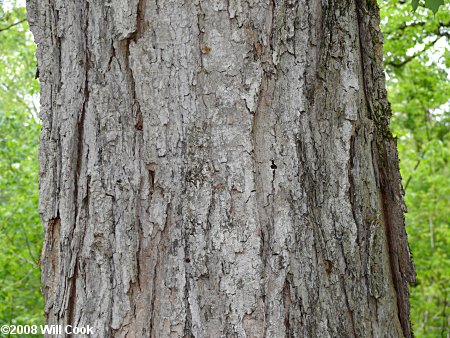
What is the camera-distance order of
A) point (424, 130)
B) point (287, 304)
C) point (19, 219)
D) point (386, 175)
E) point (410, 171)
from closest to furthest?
1. point (287, 304)
2. point (386, 175)
3. point (19, 219)
4. point (410, 171)
5. point (424, 130)

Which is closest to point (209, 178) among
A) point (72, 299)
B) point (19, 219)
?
point (72, 299)

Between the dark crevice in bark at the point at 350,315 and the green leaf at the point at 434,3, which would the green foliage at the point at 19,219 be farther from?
the green leaf at the point at 434,3

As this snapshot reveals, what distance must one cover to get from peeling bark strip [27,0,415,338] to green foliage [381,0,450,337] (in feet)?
18.1

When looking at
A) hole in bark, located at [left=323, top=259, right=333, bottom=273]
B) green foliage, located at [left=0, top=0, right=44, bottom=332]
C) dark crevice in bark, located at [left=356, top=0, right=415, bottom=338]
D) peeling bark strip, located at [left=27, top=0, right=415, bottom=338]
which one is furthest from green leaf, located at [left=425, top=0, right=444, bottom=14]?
green foliage, located at [left=0, top=0, right=44, bottom=332]

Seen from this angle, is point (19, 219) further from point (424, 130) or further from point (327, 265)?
point (424, 130)

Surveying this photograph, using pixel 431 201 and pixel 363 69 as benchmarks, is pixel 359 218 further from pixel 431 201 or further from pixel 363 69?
pixel 431 201

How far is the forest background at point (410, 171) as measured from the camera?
688cm

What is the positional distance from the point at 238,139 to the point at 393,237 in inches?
23.9

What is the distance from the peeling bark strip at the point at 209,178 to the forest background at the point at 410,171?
4.70 meters

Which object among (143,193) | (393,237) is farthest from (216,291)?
(393,237)

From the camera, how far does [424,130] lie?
32.2 feet

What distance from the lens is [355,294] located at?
1411 mm

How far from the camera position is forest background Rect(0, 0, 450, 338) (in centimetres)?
688

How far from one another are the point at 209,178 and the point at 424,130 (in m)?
9.29
